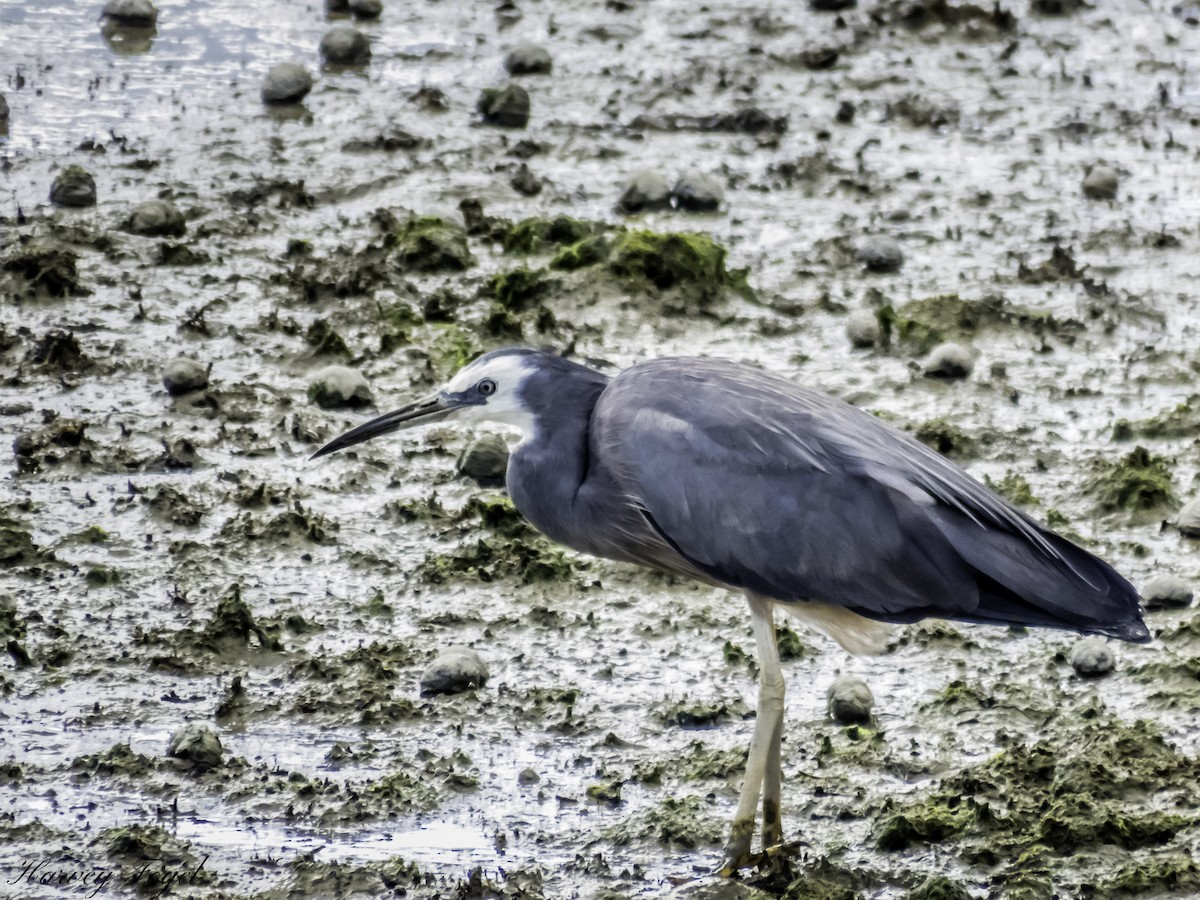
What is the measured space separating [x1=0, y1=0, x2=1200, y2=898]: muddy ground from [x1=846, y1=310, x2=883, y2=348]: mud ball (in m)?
0.07

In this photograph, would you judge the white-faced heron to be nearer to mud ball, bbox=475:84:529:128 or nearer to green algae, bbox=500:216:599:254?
green algae, bbox=500:216:599:254

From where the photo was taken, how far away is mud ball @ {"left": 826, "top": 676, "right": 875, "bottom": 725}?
6.03m

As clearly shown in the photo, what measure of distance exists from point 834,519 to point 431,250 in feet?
13.7

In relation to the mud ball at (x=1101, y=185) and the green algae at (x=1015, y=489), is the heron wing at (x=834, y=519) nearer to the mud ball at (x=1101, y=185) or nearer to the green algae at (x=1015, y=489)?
the green algae at (x=1015, y=489)

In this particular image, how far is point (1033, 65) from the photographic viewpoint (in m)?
12.1

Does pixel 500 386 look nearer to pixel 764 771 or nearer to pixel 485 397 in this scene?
pixel 485 397

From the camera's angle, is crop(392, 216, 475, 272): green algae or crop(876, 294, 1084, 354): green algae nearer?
crop(876, 294, 1084, 354): green algae

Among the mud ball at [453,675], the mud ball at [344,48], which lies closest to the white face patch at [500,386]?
the mud ball at [453,675]

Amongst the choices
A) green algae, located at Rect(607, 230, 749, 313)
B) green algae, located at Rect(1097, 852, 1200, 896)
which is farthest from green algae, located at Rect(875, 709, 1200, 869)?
green algae, located at Rect(607, 230, 749, 313)

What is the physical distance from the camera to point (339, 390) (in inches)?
313

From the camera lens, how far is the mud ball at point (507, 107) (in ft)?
35.8

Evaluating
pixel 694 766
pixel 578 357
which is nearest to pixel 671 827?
pixel 694 766

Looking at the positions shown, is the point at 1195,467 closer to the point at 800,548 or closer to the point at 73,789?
the point at 800,548

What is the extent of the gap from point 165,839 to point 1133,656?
3.07 meters
